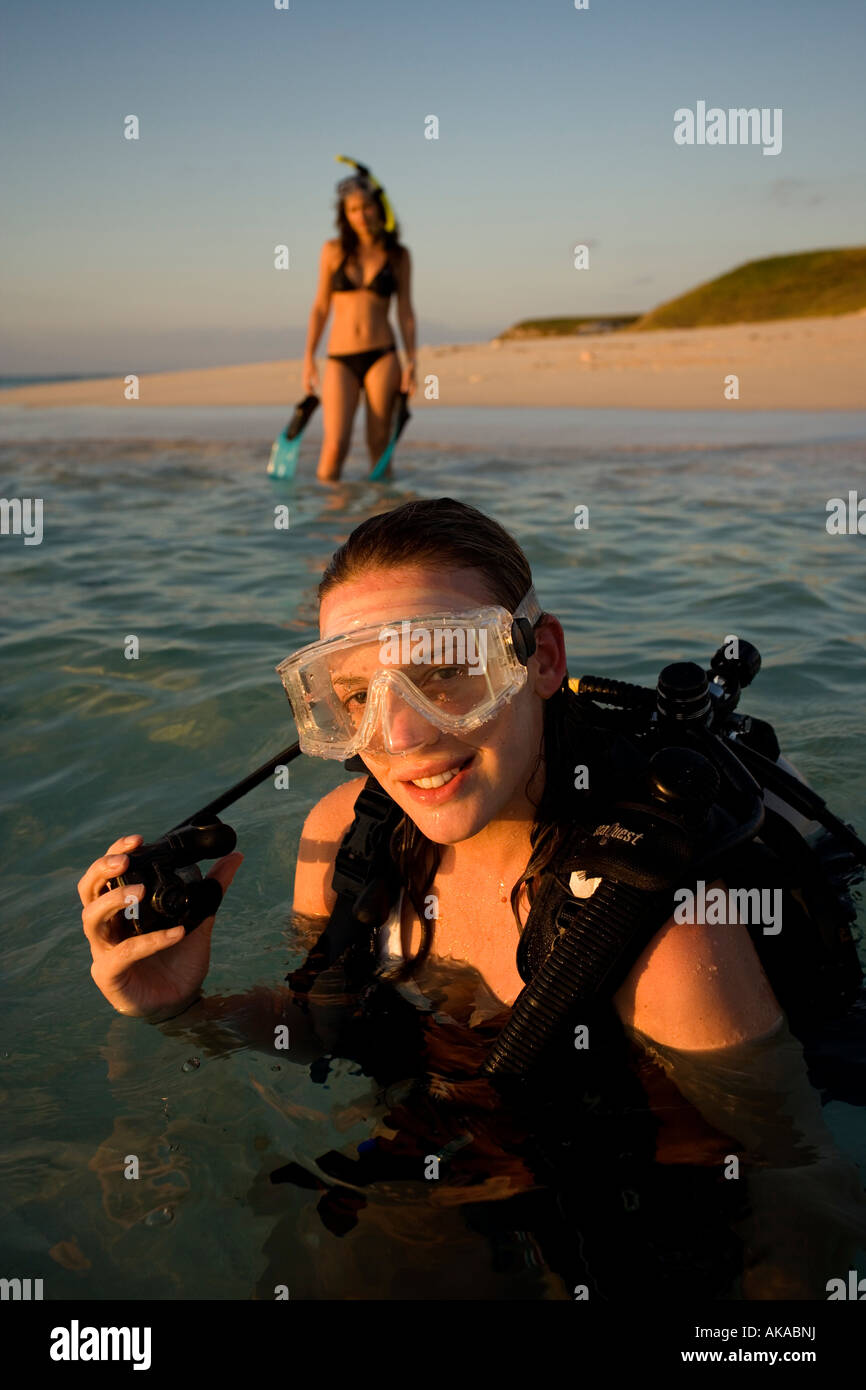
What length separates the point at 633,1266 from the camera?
199cm

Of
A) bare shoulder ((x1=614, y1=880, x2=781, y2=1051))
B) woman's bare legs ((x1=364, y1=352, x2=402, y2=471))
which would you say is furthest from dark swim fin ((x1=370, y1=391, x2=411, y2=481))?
bare shoulder ((x1=614, y1=880, x2=781, y2=1051))

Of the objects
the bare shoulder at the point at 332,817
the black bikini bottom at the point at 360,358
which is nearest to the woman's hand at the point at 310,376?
the black bikini bottom at the point at 360,358

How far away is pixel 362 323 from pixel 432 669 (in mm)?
8703

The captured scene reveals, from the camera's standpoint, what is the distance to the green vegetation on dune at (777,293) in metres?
33.7

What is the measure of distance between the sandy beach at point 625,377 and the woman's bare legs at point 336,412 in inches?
296

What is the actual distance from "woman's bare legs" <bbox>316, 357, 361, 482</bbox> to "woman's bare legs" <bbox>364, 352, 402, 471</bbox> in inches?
5.8

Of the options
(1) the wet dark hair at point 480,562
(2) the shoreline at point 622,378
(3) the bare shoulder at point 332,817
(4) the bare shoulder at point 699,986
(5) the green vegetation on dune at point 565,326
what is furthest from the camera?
(5) the green vegetation on dune at point 565,326

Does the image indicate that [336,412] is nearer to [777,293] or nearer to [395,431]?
[395,431]

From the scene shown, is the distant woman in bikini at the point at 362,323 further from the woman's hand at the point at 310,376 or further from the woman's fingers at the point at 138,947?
the woman's fingers at the point at 138,947

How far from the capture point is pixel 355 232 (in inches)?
389

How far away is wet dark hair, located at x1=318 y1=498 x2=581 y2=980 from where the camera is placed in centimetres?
212

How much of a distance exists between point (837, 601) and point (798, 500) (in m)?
2.92
